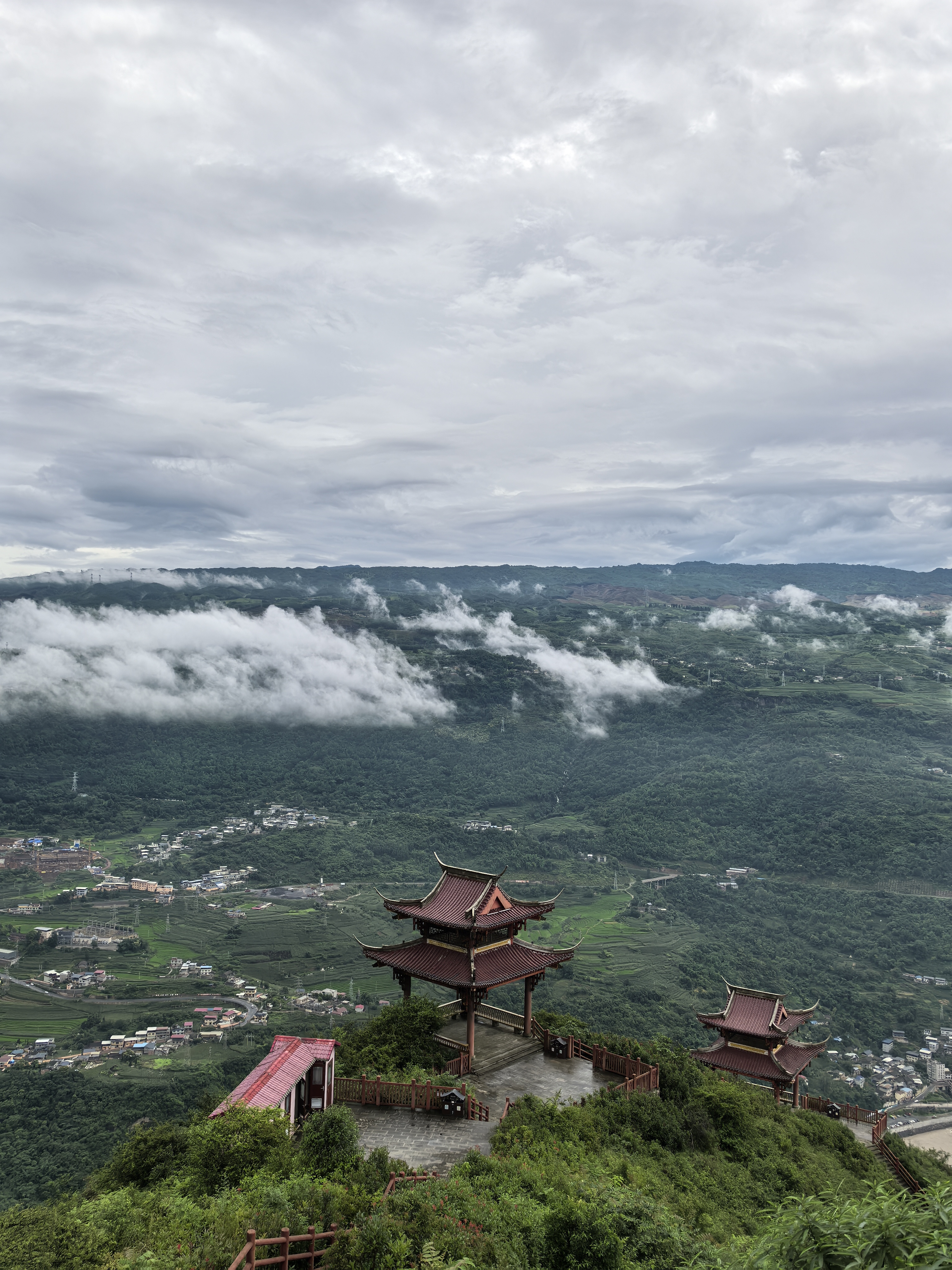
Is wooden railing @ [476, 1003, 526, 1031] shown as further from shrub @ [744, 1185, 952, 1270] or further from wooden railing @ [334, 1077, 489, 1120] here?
shrub @ [744, 1185, 952, 1270]

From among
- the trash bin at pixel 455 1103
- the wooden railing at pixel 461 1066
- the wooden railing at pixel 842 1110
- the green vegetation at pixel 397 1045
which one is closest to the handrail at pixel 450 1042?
the green vegetation at pixel 397 1045

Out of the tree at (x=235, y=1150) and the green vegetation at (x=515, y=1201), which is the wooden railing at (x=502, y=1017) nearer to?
the green vegetation at (x=515, y=1201)

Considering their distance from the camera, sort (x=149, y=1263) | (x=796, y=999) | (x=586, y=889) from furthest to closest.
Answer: (x=586, y=889)
(x=796, y=999)
(x=149, y=1263)

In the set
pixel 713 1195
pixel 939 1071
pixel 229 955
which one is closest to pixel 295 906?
pixel 229 955

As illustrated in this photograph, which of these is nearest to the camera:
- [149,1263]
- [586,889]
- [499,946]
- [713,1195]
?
[149,1263]

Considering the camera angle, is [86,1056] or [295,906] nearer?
[86,1056]

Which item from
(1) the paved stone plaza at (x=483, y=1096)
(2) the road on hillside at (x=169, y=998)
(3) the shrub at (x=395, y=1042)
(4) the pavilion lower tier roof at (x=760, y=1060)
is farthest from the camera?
(2) the road on hillside at (x=169, y=998)

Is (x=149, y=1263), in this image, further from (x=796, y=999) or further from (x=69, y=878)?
(x=69, y=878)
